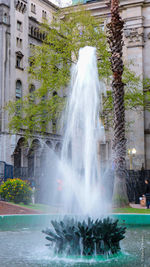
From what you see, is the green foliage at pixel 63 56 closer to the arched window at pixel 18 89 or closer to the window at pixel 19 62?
the arched window at pixel 18 89

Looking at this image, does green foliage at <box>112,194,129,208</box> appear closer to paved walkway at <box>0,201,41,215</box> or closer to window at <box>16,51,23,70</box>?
paved walkway at <box>0,201,41,215</box>

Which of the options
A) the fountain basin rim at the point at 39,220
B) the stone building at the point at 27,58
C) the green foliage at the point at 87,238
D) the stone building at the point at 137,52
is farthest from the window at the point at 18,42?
the green foliage at the point at 87,238

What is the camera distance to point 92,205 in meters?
9.84

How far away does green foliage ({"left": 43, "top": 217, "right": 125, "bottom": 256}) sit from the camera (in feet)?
26.4

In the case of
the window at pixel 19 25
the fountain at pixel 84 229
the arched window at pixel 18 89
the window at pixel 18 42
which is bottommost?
the fountain at pixel 84 229

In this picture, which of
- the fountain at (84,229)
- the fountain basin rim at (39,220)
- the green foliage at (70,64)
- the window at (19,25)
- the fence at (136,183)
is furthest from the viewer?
the window at (19,25)

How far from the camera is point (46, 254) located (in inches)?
331

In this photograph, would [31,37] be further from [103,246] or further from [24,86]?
[103,246]

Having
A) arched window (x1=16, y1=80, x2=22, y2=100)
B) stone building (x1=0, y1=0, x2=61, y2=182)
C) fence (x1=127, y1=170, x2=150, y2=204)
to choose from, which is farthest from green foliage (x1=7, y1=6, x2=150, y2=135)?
arched window (x1=16, y1=80, x2=22, y2=100)

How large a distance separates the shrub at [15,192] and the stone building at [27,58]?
10757 mm

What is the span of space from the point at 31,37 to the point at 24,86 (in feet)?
26.3

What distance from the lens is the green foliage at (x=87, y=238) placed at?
805cm

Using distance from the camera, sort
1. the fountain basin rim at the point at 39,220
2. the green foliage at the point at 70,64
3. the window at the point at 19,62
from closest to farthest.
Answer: the fountain basin rim at the point at 39,220 < the green foliage at the point at 70,64 < the window at the point at 19,62

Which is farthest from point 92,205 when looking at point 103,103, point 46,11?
point 46,11
